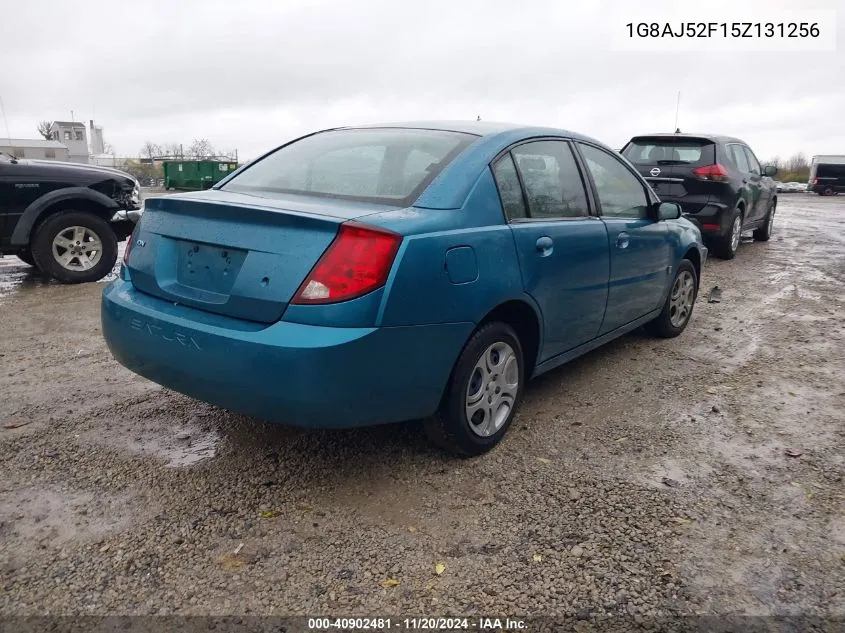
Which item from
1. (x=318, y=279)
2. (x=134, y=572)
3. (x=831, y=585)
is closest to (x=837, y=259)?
(x=831, y=585)

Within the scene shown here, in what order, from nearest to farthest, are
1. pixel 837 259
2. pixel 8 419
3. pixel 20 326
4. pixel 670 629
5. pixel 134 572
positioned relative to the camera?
1. pixel 670 629
2. pixel 134 572
3. pixel 8 419
4. pixel 20 326
5. pixel 837 259

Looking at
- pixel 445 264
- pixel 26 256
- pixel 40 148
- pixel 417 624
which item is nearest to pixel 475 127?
pixel 445 264

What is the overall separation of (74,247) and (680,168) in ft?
24.4

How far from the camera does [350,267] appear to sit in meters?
2.51

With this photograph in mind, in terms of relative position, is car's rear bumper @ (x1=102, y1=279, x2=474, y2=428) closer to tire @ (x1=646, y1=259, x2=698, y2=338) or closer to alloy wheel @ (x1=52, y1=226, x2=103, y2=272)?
tire @ (x1=646, y1=259, x2=698, y2=338)

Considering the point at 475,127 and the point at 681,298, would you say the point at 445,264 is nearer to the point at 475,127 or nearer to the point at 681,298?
the point at 475,127

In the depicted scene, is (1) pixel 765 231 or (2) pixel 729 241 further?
(1) pixel 765 231

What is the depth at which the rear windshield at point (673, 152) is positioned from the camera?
Answer: 8.85m

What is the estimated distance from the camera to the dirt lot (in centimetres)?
227

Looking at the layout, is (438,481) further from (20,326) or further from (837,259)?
(837,259)

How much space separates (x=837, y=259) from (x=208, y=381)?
1020 centimetres

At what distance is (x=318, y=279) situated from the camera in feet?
8.24

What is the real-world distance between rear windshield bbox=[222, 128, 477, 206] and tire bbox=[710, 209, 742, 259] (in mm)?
7112

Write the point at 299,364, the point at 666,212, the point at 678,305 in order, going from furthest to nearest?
the point at 678,305 → the point at 666,212 → the point at 299,364
